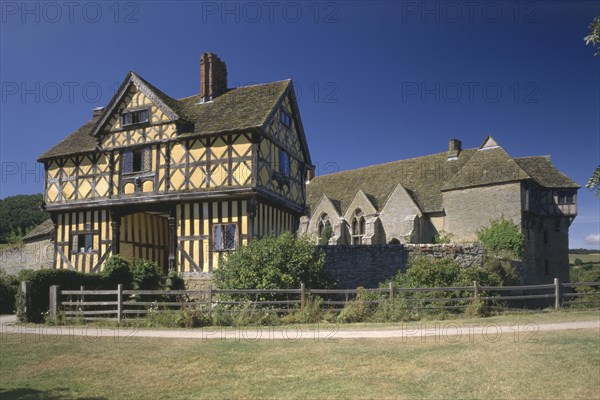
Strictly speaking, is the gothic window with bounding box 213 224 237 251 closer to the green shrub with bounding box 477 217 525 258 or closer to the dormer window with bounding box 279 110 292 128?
the dormer window with bounding box 279 110 292 128

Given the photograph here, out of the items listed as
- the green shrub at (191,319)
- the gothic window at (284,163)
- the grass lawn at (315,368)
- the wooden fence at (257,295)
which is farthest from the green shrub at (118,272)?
the gothic window at (284,163)

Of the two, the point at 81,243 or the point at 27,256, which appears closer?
the point at 81,243

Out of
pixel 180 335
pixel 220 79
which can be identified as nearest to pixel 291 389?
pixel 180 335

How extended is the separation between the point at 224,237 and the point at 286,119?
22.4 ft

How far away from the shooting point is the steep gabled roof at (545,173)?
3447cm

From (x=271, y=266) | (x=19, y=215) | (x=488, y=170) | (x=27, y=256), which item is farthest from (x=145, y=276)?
(x=19, y=215)

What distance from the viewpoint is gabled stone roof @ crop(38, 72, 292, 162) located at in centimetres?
2173

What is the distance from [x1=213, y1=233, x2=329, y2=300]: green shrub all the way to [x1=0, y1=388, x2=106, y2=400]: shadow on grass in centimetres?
896

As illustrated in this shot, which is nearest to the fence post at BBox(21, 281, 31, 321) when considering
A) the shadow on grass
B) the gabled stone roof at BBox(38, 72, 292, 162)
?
the shadow on grass

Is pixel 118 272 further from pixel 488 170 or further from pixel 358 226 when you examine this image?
pixel 488 170

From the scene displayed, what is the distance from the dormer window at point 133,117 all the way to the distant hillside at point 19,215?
4957 cm

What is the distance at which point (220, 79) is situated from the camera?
2533 centimetres

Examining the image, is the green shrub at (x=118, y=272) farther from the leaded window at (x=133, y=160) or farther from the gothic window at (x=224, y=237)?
the leaded window at (x=133, y=160)

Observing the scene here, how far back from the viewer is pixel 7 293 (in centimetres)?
2225
